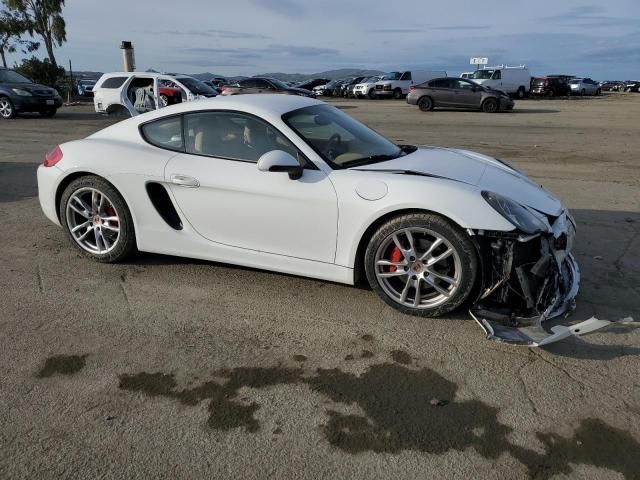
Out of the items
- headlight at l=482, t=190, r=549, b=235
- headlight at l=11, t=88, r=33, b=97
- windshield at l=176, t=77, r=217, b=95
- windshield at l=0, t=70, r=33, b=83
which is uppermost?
windshield at l=0, t=70, r=33, b=83

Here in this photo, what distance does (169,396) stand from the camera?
2.91 metres

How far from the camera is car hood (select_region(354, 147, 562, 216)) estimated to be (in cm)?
377

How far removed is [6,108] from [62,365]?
61.9ft

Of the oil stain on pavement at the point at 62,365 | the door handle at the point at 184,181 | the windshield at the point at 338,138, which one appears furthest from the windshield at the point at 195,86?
the oil stain on pavement at the point at 62,365

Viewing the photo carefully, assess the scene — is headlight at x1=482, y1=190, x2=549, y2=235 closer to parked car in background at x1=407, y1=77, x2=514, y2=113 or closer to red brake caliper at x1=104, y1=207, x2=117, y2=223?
red brake caliper at x1=104, y1=207, x2=117, y2=223

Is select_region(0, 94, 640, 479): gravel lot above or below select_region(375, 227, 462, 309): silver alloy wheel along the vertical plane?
below

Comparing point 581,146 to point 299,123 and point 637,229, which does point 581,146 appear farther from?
point 299,123

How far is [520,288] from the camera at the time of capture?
3459 mm

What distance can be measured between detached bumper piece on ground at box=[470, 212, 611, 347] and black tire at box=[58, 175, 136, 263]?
280 centimetres

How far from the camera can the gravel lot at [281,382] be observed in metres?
2.46

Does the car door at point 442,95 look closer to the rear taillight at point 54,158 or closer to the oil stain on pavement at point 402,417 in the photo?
the rear taillight at point 54,158

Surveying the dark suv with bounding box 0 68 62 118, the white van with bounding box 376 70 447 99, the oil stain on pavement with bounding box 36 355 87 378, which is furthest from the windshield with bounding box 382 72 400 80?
Result: the oil stain on pavement with bounding box 36 355 87 378

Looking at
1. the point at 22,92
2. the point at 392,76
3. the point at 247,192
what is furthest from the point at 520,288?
the point at 392,76

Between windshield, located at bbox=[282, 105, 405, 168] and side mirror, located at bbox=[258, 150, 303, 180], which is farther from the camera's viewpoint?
windshield, located at bbox=[282, 105, 405, 168]
